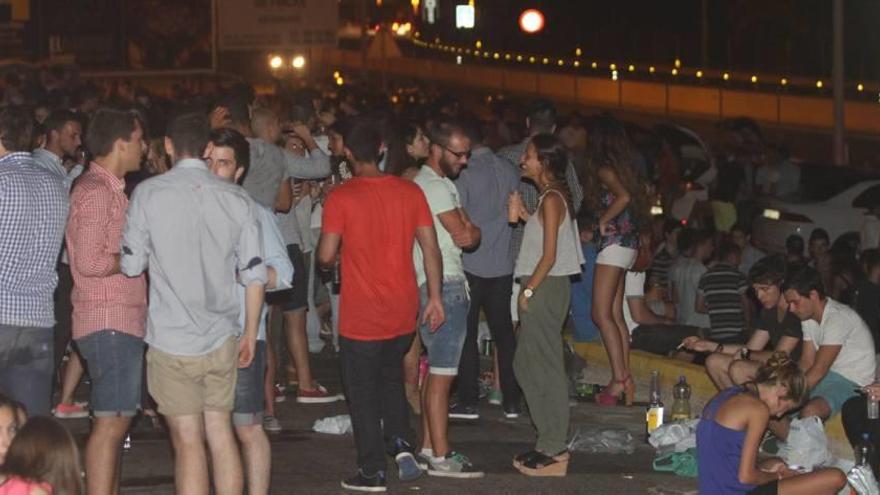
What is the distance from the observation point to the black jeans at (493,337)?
12.4m

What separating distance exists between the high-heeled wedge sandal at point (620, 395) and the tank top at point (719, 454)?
3.52 m

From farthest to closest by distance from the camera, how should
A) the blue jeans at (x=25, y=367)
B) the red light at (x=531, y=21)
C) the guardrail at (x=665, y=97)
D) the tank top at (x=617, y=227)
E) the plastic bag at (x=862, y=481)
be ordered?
1. the guardrail at (x=665, y=97)
2. the red light at (x=531, y=21)
3. the tank top at (x=617, y=227)
4. the plastic bag at (x=862, y=481)
5. the blue jeans at (x=25, y=367)

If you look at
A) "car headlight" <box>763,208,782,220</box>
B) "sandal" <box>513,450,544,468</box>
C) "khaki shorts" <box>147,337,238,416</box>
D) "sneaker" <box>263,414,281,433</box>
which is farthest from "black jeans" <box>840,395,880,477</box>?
"car headlight" <box>763,208,782,220</box>

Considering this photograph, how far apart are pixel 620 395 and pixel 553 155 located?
9.47 ft

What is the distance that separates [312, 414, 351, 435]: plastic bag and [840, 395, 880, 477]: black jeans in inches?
119

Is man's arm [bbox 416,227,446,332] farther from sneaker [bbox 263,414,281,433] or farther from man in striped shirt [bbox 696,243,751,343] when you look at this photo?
man in striped shirt [bbox 696,243,751,343]

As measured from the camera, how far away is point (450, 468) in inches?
419

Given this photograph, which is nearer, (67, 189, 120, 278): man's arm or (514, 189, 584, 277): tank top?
(67, 189, 120, 278): man's arm

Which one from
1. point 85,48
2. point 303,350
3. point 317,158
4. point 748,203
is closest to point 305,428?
point 303,350

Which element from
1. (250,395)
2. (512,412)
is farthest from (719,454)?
(512,412)

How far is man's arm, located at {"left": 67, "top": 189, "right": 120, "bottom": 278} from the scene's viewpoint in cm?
865

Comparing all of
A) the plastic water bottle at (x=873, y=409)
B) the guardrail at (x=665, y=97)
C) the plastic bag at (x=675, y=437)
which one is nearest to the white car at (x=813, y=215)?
the plastic bag at (x=675, y=437)

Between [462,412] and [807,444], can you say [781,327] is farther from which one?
[462,412]

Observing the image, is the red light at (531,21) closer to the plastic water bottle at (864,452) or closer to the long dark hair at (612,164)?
the long dark hair at (612,164)
